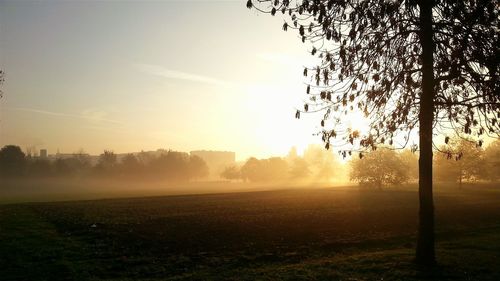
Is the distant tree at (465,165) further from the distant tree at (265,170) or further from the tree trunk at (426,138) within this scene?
the distant tree at (265,170)

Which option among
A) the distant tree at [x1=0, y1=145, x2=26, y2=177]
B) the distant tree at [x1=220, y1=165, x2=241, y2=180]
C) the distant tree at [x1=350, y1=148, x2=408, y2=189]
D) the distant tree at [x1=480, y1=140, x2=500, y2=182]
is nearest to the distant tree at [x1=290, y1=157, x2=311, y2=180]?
the distant tree at [x1=220, y1=165, x2=241, y2=180]

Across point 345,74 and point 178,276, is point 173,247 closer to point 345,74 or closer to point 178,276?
point 178,276

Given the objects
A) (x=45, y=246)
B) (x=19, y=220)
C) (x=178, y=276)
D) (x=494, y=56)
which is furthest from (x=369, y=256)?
(x=19, y=220)

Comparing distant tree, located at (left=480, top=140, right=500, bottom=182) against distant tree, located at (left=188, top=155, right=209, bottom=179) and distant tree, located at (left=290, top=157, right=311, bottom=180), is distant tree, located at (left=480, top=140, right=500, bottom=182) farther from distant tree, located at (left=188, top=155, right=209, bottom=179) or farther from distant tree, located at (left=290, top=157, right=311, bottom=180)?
distant tree, located at (left=188, top=155, right=209, bottom=179)

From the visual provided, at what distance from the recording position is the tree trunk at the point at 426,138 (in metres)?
16.9

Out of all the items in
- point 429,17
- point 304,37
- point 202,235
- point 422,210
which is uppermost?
point 429,17

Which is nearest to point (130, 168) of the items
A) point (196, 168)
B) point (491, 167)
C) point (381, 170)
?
point (196, 168)

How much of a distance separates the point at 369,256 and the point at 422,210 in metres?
3.96

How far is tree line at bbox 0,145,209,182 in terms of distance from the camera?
5576 inches

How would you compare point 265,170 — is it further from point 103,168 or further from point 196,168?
point 103,168

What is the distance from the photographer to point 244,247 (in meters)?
23.8

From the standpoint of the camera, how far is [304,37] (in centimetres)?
1487

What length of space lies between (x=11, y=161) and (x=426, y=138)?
154742mm

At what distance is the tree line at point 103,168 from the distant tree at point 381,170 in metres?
91.5
